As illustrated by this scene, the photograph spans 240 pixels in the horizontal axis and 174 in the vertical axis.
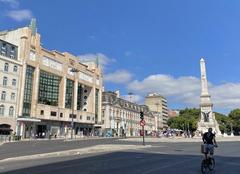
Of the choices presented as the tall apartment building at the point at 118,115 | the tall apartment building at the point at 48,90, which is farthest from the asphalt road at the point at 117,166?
the tall apartment building at the point at 118,115

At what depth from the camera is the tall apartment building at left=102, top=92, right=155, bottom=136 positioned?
112 metres

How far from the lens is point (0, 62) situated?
6600 centimetres

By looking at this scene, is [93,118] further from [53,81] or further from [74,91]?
[53,81]

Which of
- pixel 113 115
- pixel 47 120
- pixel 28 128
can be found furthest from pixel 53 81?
pixel 113 115

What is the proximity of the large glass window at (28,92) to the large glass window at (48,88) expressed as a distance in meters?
3.70

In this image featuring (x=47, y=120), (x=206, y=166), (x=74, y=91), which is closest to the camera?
(x=206, y=166)

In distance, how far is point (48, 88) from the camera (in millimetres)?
82312

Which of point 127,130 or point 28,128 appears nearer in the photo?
point 28,128

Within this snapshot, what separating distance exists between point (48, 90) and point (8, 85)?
15349 mm

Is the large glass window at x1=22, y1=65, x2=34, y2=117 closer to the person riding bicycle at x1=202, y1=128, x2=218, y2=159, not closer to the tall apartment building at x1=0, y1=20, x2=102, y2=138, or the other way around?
the tall apartment building at x1=0, y1=20, x2=102, y2=138

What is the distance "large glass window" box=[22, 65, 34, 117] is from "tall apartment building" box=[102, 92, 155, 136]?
35441mm

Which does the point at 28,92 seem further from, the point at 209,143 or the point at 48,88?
the point at 209,143

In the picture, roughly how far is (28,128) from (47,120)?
7383 mm

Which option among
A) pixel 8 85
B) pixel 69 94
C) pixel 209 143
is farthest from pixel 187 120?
pixel 209 143
